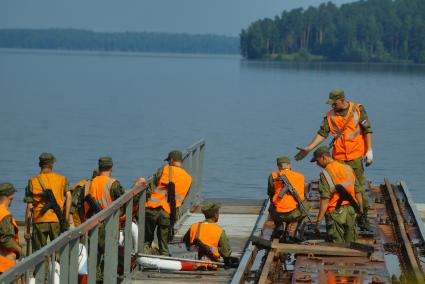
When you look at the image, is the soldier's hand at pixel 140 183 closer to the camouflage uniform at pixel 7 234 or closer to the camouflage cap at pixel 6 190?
the camouflage cap at pixel 6 190

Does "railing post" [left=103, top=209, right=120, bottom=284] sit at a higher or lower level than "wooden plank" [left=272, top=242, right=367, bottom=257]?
higher

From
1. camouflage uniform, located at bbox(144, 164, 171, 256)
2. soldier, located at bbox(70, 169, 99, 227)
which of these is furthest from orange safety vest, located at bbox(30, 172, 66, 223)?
camouflage uniform, located at bbox(144, 164, 171, 256)

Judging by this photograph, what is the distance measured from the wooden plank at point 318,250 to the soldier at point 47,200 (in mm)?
2549

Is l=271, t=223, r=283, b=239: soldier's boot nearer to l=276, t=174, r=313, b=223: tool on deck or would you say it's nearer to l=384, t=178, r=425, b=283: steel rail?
l=276, t=174, r=313, b=223: tool on deck

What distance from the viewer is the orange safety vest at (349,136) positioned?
1529 centimetres

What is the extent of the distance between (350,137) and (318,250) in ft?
7.10

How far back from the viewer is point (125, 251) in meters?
13.5

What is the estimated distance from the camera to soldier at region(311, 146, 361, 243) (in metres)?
13.9

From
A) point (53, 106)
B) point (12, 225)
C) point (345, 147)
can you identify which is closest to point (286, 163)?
point (345, 147)

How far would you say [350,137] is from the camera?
15367 millimetres

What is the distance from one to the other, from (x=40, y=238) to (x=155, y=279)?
56.6 inches

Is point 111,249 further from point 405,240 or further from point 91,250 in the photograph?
point 405,240


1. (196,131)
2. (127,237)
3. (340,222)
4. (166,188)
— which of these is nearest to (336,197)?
(340,222)

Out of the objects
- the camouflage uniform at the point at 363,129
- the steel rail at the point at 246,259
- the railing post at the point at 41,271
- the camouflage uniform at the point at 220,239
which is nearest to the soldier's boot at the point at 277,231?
the steel rail at the point at 246,259
